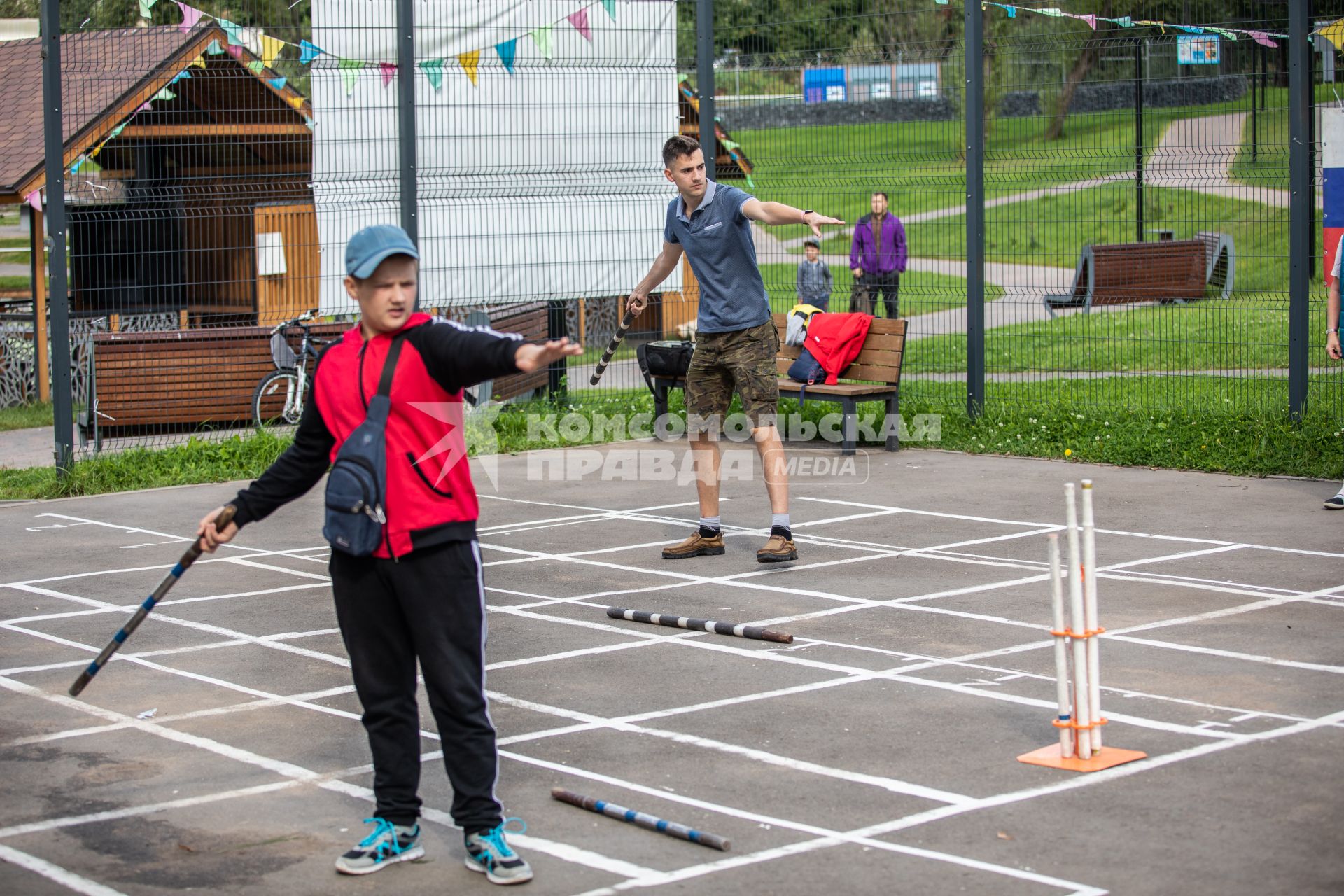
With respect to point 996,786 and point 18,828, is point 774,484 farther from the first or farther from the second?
point 18,828

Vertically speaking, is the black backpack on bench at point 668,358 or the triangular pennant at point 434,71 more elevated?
the triangular pennant at point 434,71

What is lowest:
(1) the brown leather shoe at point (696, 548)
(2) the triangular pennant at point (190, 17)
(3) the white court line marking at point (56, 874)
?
(3) the white court line marking at point (56, 874)

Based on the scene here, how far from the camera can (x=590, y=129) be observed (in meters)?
14.6


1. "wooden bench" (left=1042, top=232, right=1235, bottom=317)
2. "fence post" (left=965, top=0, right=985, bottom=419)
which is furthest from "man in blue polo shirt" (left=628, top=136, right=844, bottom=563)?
"wooden bench" (left=1042, top=232, right=1235, bottom=317)

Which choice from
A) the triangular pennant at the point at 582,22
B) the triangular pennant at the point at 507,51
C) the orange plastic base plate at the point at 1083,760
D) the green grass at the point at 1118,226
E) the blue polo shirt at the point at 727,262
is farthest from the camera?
the green grass at the point at 1118,226

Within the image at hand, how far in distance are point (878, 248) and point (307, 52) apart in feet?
25.8

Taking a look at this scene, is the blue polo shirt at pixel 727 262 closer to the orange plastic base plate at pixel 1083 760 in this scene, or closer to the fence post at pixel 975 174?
the orange plastic base plate at pixel 1083 760

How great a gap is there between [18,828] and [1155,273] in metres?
15.2

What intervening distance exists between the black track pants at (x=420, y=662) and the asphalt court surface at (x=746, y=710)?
0.89ft

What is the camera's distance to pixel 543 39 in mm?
14258

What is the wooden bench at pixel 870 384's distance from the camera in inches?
517

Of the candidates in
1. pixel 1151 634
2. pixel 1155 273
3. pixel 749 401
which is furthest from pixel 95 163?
pixel 1151 634

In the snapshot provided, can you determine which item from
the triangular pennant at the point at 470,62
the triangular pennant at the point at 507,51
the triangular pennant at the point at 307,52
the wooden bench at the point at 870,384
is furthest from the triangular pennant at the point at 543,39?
the wooden bench at the point at 870,384

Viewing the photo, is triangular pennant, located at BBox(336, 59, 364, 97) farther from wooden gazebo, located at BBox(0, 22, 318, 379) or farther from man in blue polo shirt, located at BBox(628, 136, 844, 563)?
man in blue polo shirt, located at BBox(628, 136, 844, 563)
